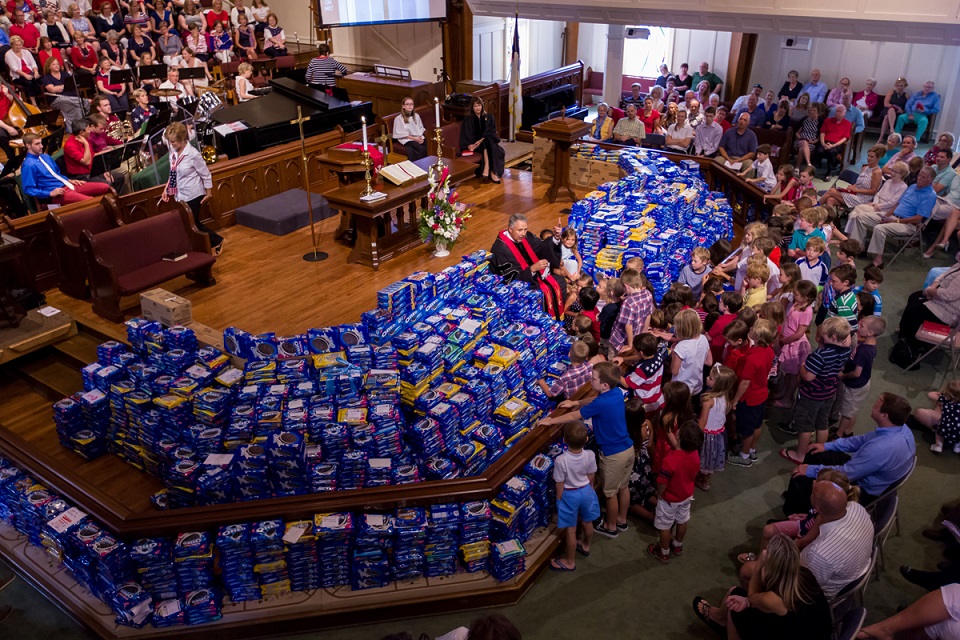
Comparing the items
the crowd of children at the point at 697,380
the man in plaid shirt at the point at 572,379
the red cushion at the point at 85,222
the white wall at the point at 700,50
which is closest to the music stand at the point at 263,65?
the red cushion at the point at 85,222

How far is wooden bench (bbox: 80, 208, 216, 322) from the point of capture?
7.27 m

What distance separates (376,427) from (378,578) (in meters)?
1.00

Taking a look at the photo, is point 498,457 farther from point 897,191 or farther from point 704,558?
point 897,191

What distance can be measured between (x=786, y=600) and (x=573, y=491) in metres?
1.45

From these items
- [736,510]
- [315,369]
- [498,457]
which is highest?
[315,369]

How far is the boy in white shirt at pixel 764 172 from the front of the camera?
10.3m

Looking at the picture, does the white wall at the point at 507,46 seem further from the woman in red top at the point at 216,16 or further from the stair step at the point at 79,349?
the stair step at the point at 79,349

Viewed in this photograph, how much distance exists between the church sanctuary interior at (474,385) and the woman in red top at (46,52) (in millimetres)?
1673

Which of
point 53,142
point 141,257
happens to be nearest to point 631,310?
point 141,257

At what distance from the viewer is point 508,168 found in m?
12.1

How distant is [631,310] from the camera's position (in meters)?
6.52

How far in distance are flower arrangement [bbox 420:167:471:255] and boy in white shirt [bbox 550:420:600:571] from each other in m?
4.07

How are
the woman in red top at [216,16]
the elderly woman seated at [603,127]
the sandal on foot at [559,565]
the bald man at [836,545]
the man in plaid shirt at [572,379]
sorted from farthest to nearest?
the woman in red top at [216,16] → the elderly woman seated at [603,127] → the man in plaid shirt at [572,379] → the sandal on foot at [559,565] → the bald man at [836,545]

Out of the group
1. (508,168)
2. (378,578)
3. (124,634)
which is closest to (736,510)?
(378,578)
